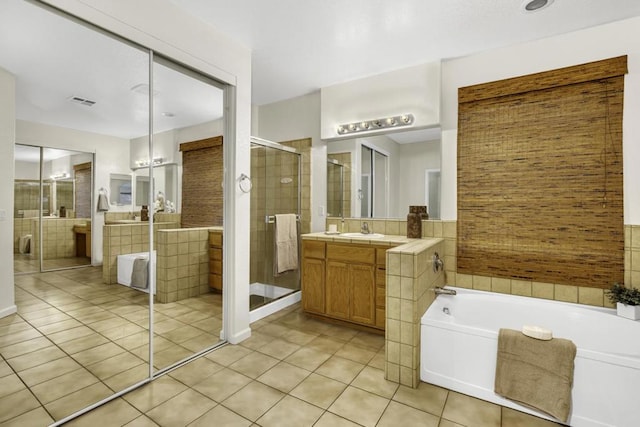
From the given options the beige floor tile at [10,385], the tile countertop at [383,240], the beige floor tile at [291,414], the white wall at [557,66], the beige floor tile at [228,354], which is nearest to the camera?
the beige floor tile at [10,385]

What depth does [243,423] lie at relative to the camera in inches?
64.7

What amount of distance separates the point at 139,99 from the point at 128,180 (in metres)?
0.54

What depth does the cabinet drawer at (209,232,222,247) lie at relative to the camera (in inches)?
105

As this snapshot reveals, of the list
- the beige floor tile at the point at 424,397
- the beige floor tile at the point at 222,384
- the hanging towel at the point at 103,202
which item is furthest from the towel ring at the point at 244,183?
the beige floor tile at the point at 424,397

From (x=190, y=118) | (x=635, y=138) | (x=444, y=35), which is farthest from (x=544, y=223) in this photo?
(x=190, y=118)

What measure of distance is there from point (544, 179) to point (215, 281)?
9.54 ft

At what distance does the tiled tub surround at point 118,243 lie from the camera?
201 centimetres

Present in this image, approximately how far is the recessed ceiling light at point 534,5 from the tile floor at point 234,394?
262cm

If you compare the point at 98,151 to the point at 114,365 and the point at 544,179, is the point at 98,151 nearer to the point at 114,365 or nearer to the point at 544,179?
the point at 114,365

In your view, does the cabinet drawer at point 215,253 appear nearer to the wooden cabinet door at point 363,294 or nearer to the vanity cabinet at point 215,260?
the vanity cabinet at point 215,260

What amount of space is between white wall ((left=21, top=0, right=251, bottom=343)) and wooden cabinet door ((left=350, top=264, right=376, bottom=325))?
38.2 inches

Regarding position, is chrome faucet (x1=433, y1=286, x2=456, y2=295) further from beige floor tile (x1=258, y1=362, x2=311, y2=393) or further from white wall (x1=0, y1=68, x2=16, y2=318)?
white wall (x1=0, y1=68, x2=16, y2=318)

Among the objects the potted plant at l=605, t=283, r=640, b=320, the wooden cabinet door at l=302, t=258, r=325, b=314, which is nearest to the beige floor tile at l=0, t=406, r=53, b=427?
the wooden cabinet door at l=302, t=258, r=325, b=314

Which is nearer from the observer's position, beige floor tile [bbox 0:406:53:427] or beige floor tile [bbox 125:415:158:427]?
beige floor tile [bbox 0:406:53:427]
